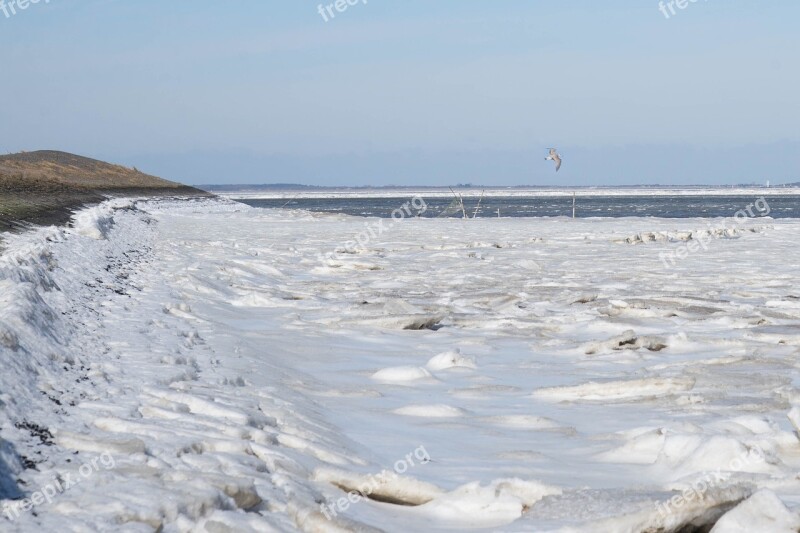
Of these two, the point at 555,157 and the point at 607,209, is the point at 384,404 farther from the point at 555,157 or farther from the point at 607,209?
the point at 607,209

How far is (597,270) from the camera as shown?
45.4 feet

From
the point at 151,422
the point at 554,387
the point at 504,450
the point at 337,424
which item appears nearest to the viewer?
the point at 151,422

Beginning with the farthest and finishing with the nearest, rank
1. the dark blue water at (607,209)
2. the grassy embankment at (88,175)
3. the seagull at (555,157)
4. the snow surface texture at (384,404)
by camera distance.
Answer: the dark blue water at (607,209) < the grassy embankment at (88,175) < the seagull at (555,157) < the snow surface texture at (384,404)

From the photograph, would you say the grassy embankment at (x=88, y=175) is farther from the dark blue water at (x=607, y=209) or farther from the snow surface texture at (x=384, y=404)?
the snow surface texture at (x=384, y=404)

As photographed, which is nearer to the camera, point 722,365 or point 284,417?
point 284,417

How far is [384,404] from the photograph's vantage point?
212 inches

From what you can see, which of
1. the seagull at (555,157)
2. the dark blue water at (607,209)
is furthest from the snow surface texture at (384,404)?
the dark blue water at (607,209)

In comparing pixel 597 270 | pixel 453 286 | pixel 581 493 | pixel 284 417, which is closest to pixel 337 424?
pixel 284 417

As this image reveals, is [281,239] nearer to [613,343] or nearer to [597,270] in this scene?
[597,270]

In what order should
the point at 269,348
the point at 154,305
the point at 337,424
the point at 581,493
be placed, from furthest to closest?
the point at 154,305, the point at 269,348, the point at 337,424, the point at 581,493

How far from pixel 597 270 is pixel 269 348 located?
26.0 ft

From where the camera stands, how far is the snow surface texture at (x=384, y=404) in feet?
10.6

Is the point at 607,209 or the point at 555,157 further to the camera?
the point at 607,209

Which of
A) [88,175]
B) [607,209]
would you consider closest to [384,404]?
[607,209]
